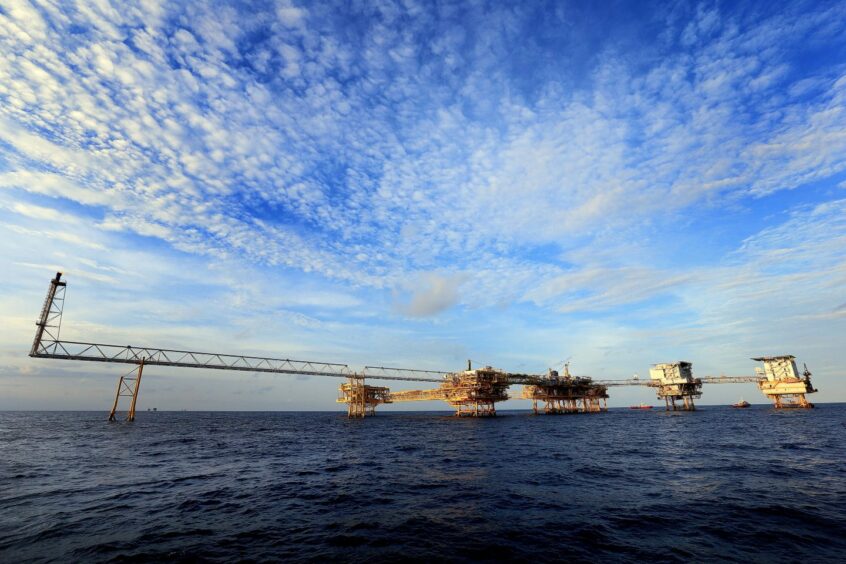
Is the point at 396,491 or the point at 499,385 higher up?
the point at 499,385

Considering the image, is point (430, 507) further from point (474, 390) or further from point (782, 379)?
point (782, 379)

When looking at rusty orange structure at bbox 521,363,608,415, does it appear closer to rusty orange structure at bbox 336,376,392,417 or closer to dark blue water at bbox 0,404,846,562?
rusty orange structure at bbox 336,376,392,417

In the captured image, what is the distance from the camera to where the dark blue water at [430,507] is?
13.1 m

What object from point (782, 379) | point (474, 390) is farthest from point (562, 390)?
point (782, 379)

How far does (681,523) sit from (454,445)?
2977 centimetres

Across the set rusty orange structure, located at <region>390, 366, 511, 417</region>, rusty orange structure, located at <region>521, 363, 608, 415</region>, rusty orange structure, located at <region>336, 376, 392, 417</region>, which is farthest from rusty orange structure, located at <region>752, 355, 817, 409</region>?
rusty orange structure, located at <region>336, 376, 392, 417</region>

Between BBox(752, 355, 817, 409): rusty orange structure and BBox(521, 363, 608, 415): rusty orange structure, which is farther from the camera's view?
BBox(521, 363, 608, 415): rusty orange structure

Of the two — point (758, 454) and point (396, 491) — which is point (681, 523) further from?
point (758, 454)

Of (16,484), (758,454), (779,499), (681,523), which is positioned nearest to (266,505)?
(16,484)

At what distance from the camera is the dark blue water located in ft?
43.0

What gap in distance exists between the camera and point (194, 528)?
50.3 feet

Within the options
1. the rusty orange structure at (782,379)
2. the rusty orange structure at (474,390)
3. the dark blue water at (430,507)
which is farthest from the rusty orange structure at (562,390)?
the dark blue water at (430,507)

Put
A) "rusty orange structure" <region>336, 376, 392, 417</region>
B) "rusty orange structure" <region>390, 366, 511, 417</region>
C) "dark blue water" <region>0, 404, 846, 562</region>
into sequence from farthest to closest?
1. "rusty orange structure" <region>336, 376, 392, 417</region>
2. "rusty orange structure" <region>390, 366, 511, 417</region>
3. "dark blue water" <region>0, 404, 846, 562</region>

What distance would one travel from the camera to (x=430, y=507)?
18312mm
